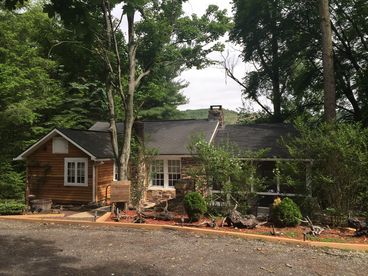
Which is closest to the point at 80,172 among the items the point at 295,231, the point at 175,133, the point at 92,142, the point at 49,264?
the point at 92,142

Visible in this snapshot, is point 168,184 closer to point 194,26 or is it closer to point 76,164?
point 76,164

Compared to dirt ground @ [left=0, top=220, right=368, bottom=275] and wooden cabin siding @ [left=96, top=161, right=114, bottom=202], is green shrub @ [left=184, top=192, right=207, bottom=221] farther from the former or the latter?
wooden cabin siding @ [left=96, top=161, right=114, bottom=202]

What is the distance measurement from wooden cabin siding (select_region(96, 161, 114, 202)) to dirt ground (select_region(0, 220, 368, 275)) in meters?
6.59

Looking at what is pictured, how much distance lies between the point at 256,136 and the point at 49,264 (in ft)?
47.0

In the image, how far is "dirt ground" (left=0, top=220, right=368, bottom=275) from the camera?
24.0 feet

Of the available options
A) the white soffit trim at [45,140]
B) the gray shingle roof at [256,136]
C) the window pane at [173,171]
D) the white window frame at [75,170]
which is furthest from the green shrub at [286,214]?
the white window frame at [75,170]

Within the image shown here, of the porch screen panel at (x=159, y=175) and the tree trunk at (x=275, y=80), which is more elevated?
the tree trunk at (x=275, y=80)

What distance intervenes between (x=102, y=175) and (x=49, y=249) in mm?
9193

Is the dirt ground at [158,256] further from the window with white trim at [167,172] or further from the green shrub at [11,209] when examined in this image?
the window with white trim at [167,172]

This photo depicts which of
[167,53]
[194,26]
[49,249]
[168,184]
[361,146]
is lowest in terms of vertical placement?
[49,249]

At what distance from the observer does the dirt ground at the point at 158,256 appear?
288 inches

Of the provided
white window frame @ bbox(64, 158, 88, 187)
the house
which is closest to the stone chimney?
the house

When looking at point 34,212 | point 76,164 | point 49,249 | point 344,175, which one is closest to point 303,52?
point 344,175

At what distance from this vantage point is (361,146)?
11.9 meters
